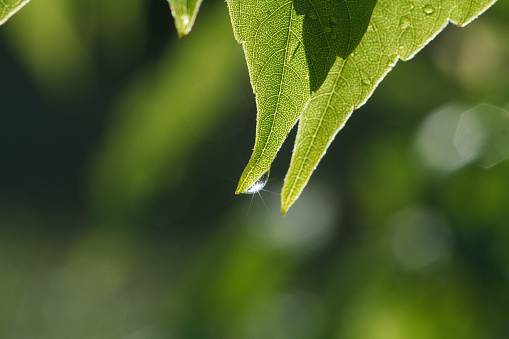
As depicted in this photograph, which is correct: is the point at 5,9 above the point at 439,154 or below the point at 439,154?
above

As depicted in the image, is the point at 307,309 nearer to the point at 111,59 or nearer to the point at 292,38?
the point at 292,38

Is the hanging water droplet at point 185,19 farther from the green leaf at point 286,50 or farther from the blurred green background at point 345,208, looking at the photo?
the blurred green background at point 345,208

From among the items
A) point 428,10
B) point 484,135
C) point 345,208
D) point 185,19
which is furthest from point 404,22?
point 345,208

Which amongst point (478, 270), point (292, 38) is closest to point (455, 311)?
point (478, 270)

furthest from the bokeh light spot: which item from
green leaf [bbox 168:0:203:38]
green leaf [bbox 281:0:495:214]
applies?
green leaf [bbox 168:0:203:38]

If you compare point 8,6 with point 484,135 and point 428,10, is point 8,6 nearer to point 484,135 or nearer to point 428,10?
point 428,10

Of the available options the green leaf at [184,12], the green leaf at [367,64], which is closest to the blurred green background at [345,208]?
the green leaf at [367,64]
